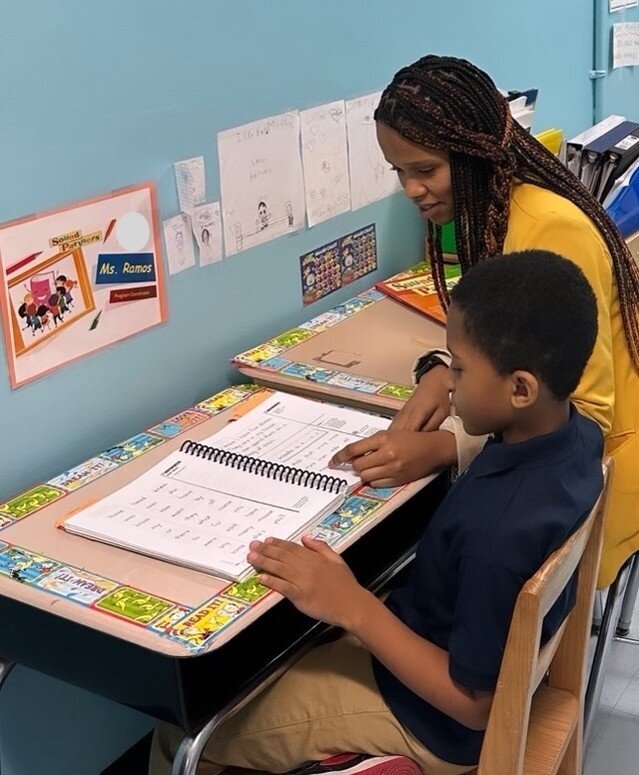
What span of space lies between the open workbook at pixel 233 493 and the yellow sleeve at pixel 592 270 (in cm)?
32

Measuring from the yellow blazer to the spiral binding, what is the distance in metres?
0.35

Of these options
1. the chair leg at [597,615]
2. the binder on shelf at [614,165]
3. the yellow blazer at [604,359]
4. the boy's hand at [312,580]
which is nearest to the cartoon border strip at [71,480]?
the boy's hand at [312,580]

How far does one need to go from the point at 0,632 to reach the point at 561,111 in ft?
7.23

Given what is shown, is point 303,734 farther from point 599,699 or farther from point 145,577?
point 599,699

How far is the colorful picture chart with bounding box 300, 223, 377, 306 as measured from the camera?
2.03 m

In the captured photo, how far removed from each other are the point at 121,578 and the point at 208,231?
→ 2.36 ft

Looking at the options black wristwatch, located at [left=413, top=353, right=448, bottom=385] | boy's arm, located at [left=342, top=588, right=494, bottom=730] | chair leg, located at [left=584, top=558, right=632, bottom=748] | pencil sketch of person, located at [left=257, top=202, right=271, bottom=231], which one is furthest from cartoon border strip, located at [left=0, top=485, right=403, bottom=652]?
pencil sketch of person, located at [left=257, top=202, right=271, bottom=231]

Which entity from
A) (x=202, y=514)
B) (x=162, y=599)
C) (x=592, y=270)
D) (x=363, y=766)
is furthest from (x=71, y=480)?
(x=592, y=270)

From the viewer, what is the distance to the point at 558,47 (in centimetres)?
281

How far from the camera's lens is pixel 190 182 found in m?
1.70

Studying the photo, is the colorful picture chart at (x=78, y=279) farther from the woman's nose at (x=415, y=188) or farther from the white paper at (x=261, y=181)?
the woman's nose at (x=415, y=188)

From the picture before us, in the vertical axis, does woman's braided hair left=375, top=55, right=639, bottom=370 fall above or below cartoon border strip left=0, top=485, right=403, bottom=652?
above

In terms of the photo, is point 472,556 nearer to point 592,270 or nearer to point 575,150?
point 592,270

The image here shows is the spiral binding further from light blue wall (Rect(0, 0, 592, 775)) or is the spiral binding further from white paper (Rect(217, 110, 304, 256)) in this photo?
white paper (Rect(217, 110, 304, 256))
